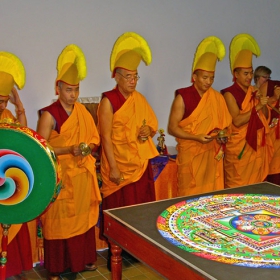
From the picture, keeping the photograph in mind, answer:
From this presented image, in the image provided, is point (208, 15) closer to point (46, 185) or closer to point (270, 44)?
point (270, 44)

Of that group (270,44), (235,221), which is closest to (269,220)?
(235,221)

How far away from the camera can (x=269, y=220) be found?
221 cm

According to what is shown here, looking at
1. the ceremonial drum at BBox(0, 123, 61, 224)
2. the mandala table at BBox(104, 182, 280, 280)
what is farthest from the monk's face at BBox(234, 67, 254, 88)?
the ceremonial drum at BBox(0, 123, 61, 224)

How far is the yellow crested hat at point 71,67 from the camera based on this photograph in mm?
3248

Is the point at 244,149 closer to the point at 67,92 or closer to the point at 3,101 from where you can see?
the point at 67,92

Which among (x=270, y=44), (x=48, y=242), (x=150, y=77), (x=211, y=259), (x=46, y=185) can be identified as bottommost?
(x=48, y=242)

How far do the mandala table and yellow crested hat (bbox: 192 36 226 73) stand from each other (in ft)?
4.61

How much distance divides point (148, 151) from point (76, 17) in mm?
1431

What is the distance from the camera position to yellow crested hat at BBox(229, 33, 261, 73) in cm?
427

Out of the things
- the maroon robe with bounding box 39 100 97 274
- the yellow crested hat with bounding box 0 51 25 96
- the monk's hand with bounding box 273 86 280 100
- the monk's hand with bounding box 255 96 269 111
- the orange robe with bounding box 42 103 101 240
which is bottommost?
the maroon robe with bounding box 39 100 97 274

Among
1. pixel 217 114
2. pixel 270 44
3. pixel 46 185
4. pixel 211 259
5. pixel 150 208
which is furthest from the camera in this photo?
pixel 270 44

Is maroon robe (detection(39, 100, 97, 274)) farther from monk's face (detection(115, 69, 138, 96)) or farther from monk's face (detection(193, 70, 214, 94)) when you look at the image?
monk's face (detection(193, 70, 214, 94))

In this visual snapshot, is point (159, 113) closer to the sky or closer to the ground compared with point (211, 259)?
closer to the sky

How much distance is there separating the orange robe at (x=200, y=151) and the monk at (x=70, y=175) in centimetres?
83
